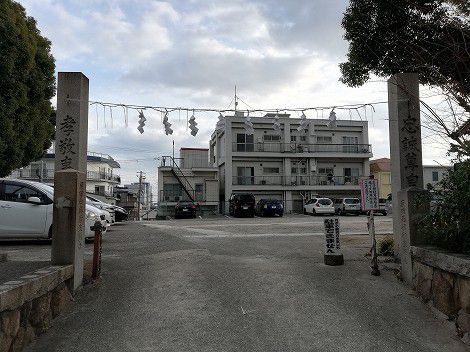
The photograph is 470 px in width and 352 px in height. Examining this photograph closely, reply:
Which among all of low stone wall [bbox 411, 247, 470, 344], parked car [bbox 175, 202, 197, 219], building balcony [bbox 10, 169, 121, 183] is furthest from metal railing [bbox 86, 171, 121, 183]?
low stone wall [bbox 411, 247, 470, 344]

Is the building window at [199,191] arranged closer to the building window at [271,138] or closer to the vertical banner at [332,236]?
the building window at [271,138]

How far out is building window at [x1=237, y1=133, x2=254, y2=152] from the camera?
119ft

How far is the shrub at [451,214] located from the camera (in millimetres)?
5230

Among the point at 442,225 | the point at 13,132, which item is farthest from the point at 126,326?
the point at 13,132

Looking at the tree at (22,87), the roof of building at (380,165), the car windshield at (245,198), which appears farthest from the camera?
the roof of building at (380,165)

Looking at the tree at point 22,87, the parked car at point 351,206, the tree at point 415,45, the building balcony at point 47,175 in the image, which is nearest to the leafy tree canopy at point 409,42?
the tree at point 415,45

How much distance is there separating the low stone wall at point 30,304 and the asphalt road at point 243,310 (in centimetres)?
17

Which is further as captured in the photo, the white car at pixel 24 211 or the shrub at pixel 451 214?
the white car at pixel 24 211

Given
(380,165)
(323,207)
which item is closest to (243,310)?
(323,207)

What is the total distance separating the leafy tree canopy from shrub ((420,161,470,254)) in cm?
100

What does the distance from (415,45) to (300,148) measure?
30380 mm

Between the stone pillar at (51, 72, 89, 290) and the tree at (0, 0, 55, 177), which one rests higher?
the tree at (0, 0, 55, 177)

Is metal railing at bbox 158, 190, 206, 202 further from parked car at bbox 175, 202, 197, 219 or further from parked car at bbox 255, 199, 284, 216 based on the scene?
parked car at bbox 255, 199, 284, 216

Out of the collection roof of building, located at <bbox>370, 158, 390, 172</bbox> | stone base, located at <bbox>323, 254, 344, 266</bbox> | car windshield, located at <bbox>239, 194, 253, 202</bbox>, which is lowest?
stone base, located at <bbox>323, 254, 344, 266</bbox>
